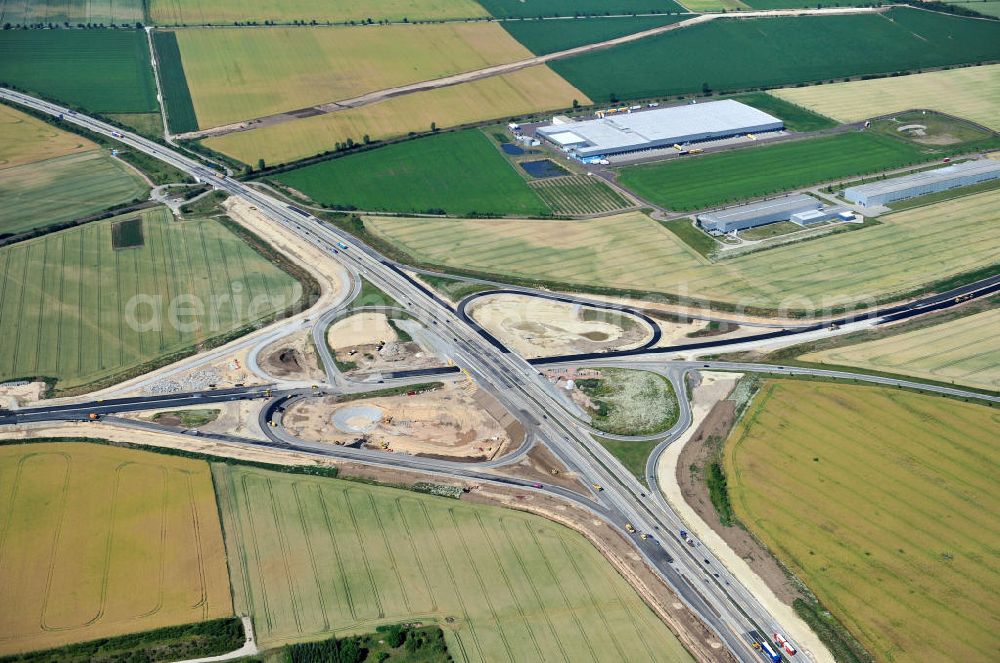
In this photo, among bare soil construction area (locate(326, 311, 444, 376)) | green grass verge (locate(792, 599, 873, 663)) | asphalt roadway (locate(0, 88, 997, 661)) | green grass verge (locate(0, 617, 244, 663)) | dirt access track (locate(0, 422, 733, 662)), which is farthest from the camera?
bare soil construction area (locate(326, 311, 444, 376))

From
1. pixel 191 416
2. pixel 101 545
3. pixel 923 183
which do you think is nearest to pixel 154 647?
pixel 101 545

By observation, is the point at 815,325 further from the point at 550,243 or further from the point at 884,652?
the point at 884,652

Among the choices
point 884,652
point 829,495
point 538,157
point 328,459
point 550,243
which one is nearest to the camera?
point 884,652

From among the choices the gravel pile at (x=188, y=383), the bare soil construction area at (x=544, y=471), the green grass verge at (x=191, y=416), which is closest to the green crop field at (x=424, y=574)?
the bare soil construction area at (x=544, y=471)

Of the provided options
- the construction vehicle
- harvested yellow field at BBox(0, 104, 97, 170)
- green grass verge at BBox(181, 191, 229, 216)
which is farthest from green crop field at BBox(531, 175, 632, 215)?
the construction vehicle

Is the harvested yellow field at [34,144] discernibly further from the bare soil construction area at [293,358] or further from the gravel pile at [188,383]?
the bare soil construction area at [293,358]

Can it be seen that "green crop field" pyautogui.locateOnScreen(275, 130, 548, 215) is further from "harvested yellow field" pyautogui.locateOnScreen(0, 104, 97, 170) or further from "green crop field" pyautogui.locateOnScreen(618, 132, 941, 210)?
"harvested yellow field" pyautogui.locateOnScreen(0, 104, 97, 170)

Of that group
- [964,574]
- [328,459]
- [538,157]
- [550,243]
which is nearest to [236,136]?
[538,157]

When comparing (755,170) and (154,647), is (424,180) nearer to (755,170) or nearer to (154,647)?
(755,170)
